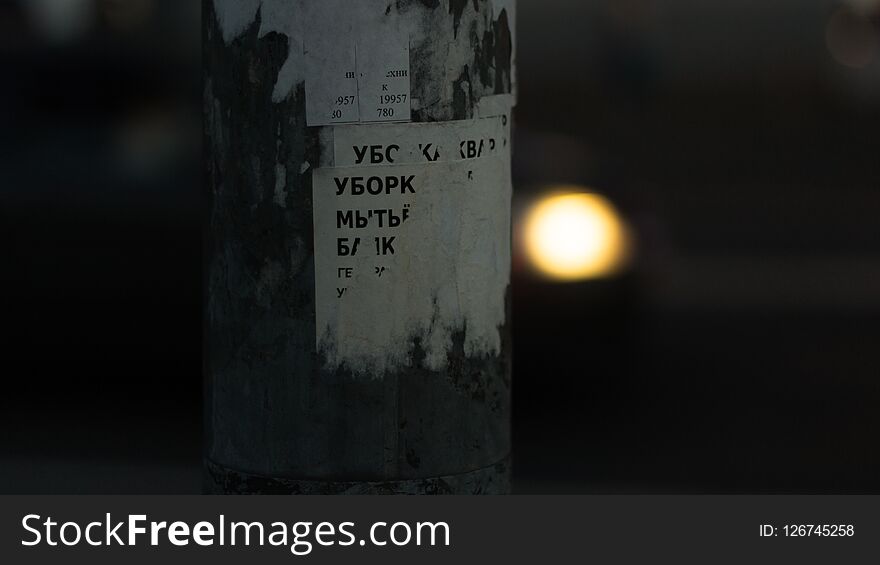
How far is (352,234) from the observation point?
2949mm

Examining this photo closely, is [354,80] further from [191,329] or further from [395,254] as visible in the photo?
[191,329]

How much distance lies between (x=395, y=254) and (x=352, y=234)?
0.08 metres

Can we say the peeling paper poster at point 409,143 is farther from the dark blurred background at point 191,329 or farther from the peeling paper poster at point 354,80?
the dark blurred background at point 191,329

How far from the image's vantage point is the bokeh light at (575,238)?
865cm

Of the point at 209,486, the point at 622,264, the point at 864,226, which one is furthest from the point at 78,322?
the point at 864,226

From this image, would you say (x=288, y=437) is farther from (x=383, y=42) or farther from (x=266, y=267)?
(x=383, y=42)

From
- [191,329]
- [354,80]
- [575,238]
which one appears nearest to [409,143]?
[354,80]

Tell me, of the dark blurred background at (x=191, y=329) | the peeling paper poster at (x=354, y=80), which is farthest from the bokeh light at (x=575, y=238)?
the peeling paper poster at (x=354, y=80)

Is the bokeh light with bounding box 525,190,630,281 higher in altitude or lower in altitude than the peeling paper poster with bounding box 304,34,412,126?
lower

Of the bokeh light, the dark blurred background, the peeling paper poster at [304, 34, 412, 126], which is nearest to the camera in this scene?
the peeling paper poster at [304, 34, 412, 126]

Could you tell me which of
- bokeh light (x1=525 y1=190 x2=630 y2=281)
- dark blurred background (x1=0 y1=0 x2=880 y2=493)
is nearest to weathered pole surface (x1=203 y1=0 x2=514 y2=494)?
dark blurred background (x1=0 y1=0 x2=880 y2=493)

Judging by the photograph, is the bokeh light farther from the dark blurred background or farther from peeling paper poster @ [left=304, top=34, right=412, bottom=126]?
peeling paper poster @ [left=304, top=34, right=412, bottom=126]

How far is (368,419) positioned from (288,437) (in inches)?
5.7

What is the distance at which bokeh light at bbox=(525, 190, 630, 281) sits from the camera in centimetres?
865
